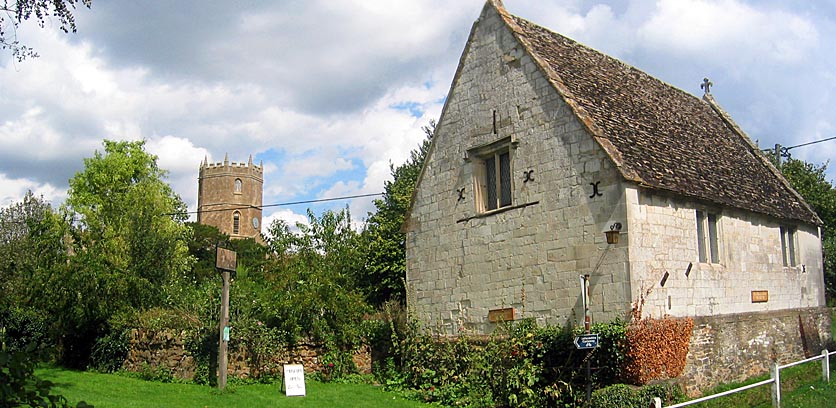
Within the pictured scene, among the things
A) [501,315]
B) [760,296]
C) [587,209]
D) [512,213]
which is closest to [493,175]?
[512,213]

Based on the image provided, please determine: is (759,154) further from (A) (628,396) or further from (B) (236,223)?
(B) (236,223)

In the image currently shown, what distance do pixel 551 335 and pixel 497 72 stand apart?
711cm

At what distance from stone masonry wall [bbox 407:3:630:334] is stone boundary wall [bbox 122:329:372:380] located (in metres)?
3.41

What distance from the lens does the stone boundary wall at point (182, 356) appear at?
18.0 meters

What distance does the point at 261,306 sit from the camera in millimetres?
19047

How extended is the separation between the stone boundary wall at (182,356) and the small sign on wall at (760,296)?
38.5ft

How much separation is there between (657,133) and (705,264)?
3660 mm

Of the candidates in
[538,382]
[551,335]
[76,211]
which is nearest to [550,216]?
[551,335]

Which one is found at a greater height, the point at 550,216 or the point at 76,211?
the point at 76,211

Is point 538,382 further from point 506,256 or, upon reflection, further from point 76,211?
point 76,211

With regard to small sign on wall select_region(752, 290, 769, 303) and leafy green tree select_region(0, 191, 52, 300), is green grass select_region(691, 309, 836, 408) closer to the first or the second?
small sign on wall select_region(752, 290, 769, 303)

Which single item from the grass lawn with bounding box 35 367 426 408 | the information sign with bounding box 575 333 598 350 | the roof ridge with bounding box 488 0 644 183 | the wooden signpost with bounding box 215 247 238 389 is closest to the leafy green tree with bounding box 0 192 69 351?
the grass lawn with bounding box 35 367 426 408

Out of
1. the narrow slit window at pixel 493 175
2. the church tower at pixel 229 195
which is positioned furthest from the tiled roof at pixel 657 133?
the church tower at pixel 229 195

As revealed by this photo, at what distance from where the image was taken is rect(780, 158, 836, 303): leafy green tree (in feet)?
117
